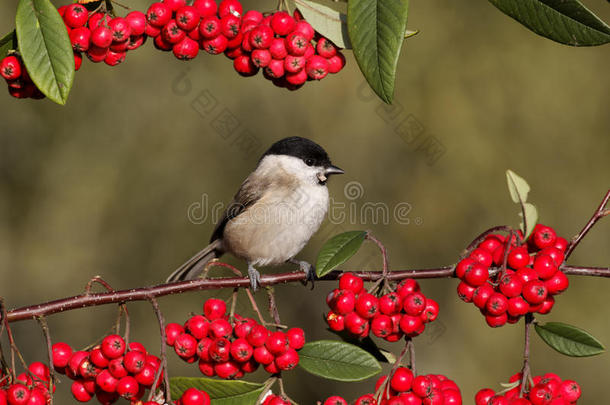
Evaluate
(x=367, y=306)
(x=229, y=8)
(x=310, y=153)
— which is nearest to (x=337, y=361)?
(x=367, y=306)

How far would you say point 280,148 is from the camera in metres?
4.39

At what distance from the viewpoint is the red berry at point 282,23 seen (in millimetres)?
1978

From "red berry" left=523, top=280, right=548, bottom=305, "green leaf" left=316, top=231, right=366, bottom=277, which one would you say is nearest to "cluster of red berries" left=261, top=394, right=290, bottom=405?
"green leaf" left=316, top=231, right=366, bottom=277

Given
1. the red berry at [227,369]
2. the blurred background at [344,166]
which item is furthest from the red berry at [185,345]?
the blurred background at [344,166]

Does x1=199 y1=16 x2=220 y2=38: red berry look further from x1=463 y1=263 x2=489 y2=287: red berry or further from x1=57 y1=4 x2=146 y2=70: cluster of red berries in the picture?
x1=463 y1=263 x2=489 y2=287: red berry

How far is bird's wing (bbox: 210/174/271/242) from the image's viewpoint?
4.38 m

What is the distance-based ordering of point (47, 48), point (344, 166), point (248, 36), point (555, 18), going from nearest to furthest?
point (555, 18), point (47, 48), point (248, 36), point (344, 166)

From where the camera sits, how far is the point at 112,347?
196cm

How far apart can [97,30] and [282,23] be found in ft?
1.78

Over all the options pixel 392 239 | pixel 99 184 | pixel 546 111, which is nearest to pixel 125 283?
pixel 99 184

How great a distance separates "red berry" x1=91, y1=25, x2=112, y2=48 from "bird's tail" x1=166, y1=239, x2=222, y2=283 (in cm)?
255

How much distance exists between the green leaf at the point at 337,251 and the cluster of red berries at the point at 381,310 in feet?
0.21

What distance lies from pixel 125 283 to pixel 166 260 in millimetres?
474

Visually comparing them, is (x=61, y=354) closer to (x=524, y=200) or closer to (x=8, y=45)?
(x=8, y=45)
